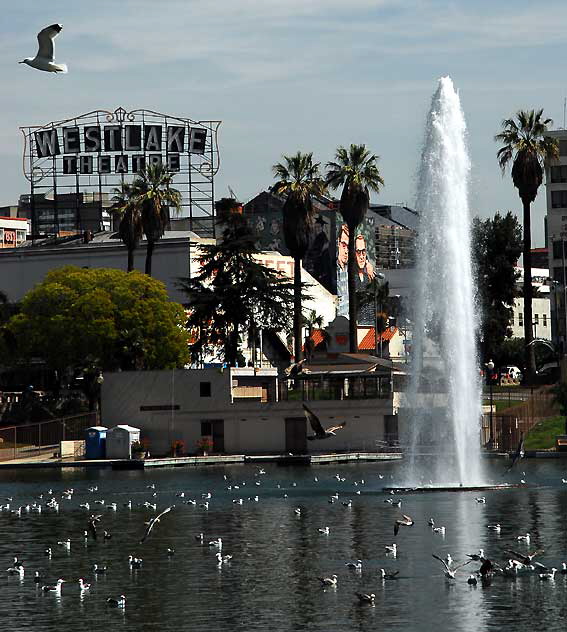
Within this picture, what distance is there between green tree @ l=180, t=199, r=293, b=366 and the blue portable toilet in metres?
19.5

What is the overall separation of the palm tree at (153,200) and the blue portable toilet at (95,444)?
27.3 meters

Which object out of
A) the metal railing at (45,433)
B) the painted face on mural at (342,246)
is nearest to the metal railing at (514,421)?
the metal railing at (45,433)

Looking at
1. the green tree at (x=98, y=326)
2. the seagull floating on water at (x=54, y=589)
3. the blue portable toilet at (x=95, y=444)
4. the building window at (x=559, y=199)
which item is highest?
the building window at (x=559, y=199)

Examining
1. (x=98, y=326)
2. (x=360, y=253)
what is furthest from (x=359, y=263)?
(x=98, y=326)

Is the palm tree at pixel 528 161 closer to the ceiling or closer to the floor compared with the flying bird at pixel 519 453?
closer to the ceiling

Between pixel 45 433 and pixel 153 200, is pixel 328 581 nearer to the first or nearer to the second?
pixel 45 433

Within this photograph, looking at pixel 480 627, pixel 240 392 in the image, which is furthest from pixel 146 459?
pixel 480 627

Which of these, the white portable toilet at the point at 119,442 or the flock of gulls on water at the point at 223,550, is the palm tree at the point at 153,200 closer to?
the white portable toilet at the point at 119,442

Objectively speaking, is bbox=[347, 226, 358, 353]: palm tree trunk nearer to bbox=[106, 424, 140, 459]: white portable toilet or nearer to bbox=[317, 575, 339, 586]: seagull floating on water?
bbox=[106, 424, 140, 459]: white portable toilet

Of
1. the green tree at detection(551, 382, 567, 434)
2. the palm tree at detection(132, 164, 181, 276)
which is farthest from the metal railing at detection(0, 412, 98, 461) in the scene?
the green tree at detection(551, 382, 567, 434)

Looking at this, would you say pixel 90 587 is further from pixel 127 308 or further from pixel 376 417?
pixel 127 308

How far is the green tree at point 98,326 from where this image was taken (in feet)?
375

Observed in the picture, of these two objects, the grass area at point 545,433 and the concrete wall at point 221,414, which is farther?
the concrete wall at point 221,414

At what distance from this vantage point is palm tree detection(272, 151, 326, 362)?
12062 cm
